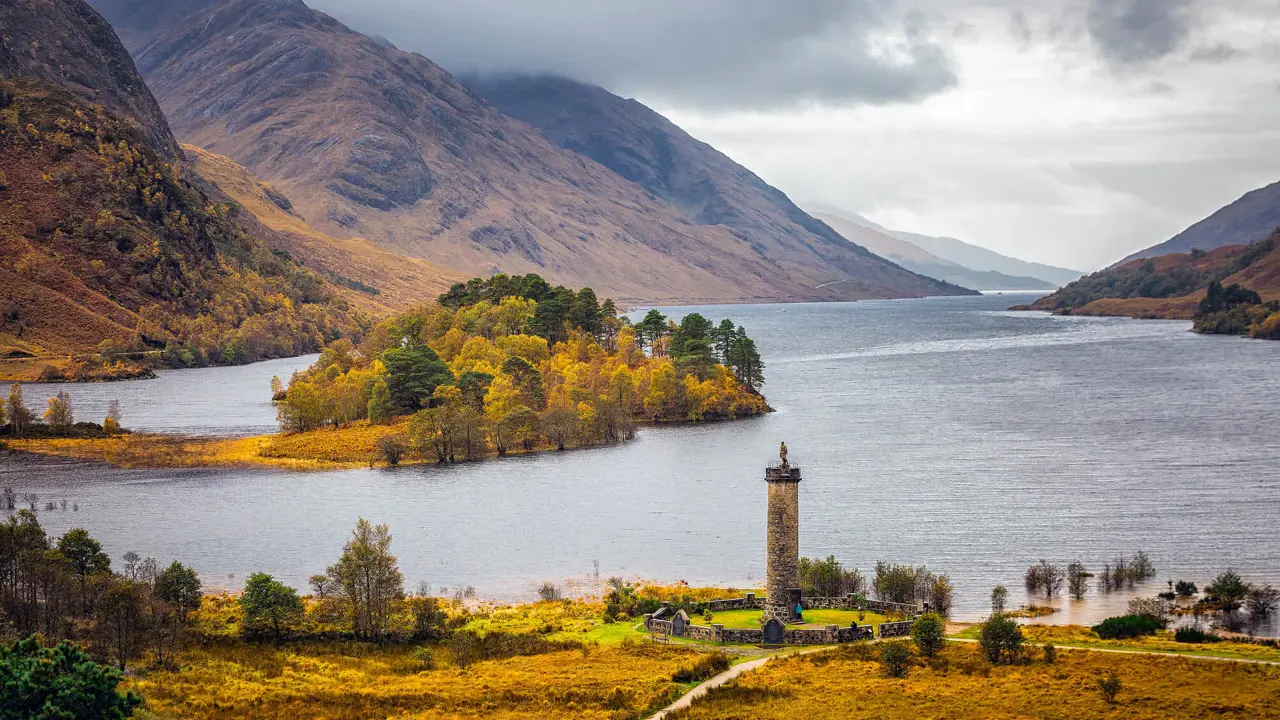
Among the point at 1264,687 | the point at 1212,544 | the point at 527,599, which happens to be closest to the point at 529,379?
the point at 527,599

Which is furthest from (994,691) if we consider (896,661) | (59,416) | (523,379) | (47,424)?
(47,424)

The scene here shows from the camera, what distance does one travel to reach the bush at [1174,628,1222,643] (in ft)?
194

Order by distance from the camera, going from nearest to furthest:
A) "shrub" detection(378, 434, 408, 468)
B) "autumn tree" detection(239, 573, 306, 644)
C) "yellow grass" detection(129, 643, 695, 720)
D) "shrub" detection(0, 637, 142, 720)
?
"shrub" detection(0, 637, 142, 720) < "yellow grass" detection(129, 643, 695, 720) < "autumn tree" detection(239, 573, 306, 644) < "shrub" detection(378, 434, 408, 468)

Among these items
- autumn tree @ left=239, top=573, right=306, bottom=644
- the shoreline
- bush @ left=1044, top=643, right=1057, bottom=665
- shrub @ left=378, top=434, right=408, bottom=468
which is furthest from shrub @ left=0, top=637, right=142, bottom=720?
shrub @ left=378, top=434, right=408, bottom=468

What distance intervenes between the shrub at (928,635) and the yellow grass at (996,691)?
1072 millimetres

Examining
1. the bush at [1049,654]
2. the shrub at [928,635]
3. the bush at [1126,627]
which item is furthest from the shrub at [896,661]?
the bush at [1126,627]

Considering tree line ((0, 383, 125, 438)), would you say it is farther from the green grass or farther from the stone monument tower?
the stone monument tower

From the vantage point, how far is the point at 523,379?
488 feet

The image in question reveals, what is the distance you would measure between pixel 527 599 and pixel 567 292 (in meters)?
120

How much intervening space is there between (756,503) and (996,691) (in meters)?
53.9

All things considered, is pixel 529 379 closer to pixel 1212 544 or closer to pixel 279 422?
pixel 279 422

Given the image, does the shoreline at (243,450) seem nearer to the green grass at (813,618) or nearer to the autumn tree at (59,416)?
the autumn tree at (59,416)

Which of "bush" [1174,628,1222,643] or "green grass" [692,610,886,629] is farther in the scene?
"green grass" [692,610,886,629]

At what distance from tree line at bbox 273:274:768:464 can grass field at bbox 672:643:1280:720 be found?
83248 millimetres
